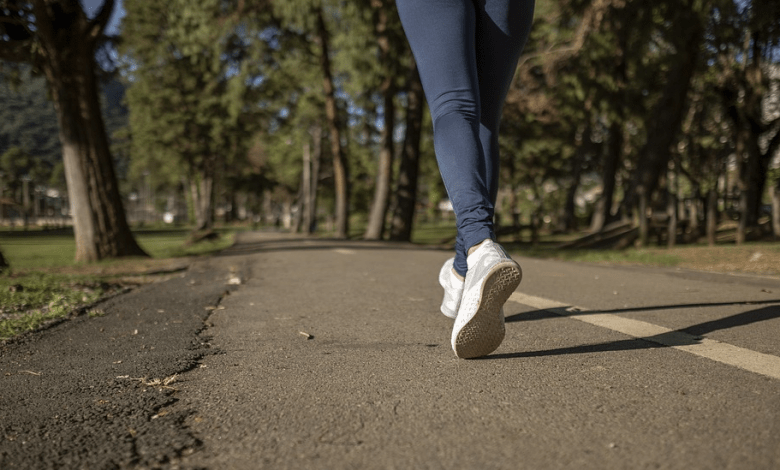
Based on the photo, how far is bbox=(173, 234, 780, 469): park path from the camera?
131cm

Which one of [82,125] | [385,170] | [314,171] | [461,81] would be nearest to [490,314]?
[461,81]

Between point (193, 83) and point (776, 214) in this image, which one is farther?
point (193, 83)

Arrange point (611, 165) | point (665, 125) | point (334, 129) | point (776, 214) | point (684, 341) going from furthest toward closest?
point (334, 129), point (611, 165), point (776, 214), point (665, 125), point (684, 341)

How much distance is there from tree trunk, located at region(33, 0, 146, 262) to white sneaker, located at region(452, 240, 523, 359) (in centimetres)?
887

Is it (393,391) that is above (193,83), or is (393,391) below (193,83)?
below

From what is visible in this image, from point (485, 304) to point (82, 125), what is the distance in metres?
9.36

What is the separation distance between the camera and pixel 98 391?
182 centimetres

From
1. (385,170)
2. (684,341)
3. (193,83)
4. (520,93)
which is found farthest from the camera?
(193,83)

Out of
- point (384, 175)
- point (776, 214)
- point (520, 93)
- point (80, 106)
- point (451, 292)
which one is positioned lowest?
point (451, 292)

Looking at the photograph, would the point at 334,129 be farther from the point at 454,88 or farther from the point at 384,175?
the point at 454,88

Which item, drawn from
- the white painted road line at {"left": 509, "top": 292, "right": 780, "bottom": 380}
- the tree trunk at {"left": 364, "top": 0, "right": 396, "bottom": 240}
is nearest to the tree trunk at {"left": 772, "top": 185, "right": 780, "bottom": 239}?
the tree trunk at {"left": 364, "top": 0, "right": 396, "bottom": 240}

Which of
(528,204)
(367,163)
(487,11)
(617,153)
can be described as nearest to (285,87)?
(617,153)

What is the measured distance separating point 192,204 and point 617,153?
5072cm

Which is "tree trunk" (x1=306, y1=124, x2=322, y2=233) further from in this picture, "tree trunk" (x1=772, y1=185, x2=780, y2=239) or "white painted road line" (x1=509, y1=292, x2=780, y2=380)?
"white painted road line" (x1=509, y1=292, x2=780, y2=380)
